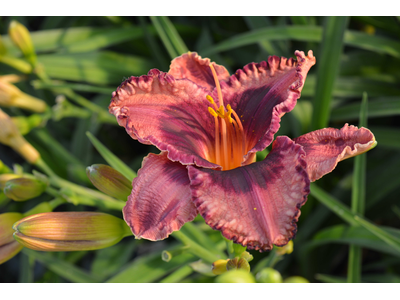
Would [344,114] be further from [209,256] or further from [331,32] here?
[209,256]

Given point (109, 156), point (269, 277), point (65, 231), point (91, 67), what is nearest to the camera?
point (269, 277)

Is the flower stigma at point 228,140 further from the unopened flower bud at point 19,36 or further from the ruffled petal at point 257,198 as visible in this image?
the unopened flower bud at point 19,36

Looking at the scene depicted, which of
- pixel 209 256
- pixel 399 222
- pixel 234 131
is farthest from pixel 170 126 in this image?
pixel 399 222

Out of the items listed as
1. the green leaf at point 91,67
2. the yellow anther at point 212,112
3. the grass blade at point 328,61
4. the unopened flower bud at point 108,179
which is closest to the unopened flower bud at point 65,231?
the unopened flower bud at point 108,179

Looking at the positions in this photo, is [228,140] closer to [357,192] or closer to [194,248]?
[194,248]

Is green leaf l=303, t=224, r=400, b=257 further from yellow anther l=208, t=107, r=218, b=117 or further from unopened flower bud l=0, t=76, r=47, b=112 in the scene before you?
unopened flower bud l=0, t=76, r=47, b=112

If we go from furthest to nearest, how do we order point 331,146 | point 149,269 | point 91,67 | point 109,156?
point 91,67 → point 149,269 → point 109,156 → point 331,146

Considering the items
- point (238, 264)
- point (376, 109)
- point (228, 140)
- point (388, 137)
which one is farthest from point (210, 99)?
point (388, 137)

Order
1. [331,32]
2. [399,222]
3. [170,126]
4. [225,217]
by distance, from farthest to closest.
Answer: [399,222] → [331,32] → [170,126] → [225,217]
